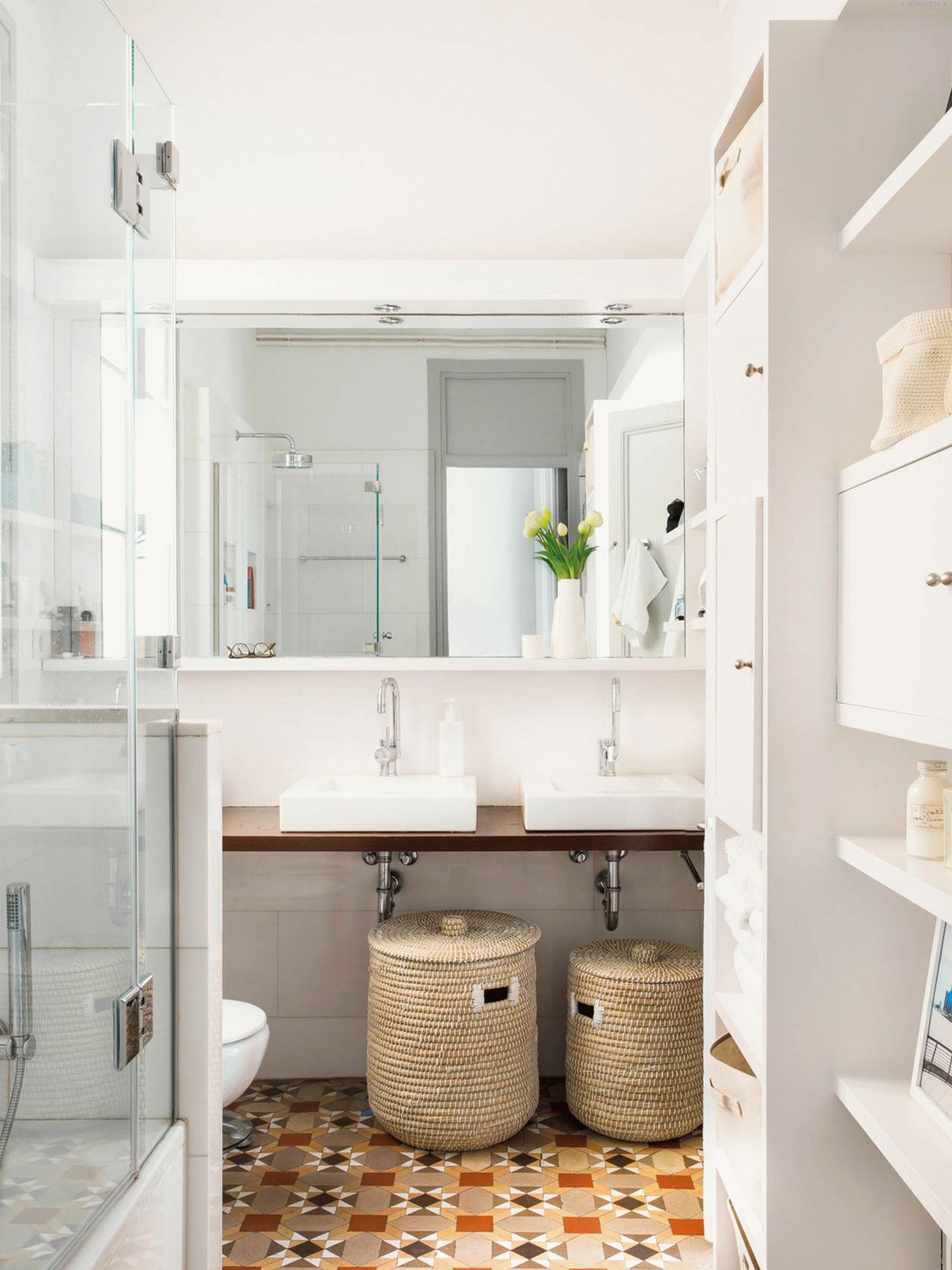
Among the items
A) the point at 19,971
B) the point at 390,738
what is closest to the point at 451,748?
the point at 390,738

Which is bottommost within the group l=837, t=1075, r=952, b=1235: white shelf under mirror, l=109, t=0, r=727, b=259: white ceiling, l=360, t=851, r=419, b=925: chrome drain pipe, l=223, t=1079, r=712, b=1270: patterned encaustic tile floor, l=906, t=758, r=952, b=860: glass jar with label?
l=223, t=1079, r=712, b=1270: patterned encaustic tile floor

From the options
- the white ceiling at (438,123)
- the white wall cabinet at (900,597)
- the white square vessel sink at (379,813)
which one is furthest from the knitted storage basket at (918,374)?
the white square vessel sink at (379,813)

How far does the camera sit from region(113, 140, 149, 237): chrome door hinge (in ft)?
4.53

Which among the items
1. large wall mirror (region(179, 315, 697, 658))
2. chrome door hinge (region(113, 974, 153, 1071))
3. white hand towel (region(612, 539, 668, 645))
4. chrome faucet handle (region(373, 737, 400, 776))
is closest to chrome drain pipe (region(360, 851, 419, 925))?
chrome faucet handle (region(373, 737, 400, 776))

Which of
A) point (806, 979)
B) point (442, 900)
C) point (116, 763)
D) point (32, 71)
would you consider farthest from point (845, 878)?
point (442, 900)

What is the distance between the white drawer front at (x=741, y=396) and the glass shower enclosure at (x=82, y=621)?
91cm

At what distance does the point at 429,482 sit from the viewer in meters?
3.03

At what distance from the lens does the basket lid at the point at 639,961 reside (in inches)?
103

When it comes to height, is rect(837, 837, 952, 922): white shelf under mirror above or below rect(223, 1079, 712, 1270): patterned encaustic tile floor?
above

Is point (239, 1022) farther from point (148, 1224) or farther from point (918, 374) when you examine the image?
point (918, 374)

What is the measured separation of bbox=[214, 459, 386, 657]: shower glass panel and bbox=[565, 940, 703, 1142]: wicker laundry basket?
1.19 m

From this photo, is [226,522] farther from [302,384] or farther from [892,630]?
[892,630]

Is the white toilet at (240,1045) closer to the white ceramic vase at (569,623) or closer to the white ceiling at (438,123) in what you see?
the white ceramic vase at (569,623)

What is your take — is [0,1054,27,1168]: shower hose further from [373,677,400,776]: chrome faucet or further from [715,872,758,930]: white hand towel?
[373,677,400,776]: chrome faucet
